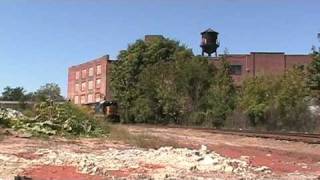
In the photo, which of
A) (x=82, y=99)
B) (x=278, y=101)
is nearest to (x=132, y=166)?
(x=278, y=101)

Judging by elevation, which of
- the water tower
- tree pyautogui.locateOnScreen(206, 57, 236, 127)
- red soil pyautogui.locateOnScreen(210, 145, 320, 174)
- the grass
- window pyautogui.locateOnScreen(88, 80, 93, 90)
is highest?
the water tower

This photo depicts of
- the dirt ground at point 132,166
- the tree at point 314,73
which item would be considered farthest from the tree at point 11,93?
the dirt ground at point 132,166

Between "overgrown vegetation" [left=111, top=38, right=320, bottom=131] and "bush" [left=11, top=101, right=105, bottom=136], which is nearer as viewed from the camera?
"bush" [left=11, top=101, right=105, bottom=136]

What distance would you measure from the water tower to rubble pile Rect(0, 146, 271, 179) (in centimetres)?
7852

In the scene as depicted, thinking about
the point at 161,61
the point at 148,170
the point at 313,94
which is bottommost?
the point at 148,170

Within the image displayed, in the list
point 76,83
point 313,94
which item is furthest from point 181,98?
point 76,83

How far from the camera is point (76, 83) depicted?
121 m

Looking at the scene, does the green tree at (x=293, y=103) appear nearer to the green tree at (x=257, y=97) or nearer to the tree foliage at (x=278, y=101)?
the tree foliage at (x=278, y=101)

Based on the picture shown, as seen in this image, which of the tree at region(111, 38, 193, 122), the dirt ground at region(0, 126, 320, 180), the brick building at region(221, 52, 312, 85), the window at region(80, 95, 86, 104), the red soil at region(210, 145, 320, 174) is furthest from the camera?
the window at region(80, 95, 86, 104)

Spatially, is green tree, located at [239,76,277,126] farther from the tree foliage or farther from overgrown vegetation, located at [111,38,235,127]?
overgrown vegetation, located at [111,38,235,127]

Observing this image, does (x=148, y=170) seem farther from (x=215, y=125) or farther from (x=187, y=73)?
(x=187, y=73)

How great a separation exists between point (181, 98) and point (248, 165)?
4468 cm

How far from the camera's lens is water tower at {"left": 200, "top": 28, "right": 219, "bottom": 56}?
310 ft

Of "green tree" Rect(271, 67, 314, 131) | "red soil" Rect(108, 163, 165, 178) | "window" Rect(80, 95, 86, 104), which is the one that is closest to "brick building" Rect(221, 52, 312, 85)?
"window" Rect(80, 95, 86, 104)
